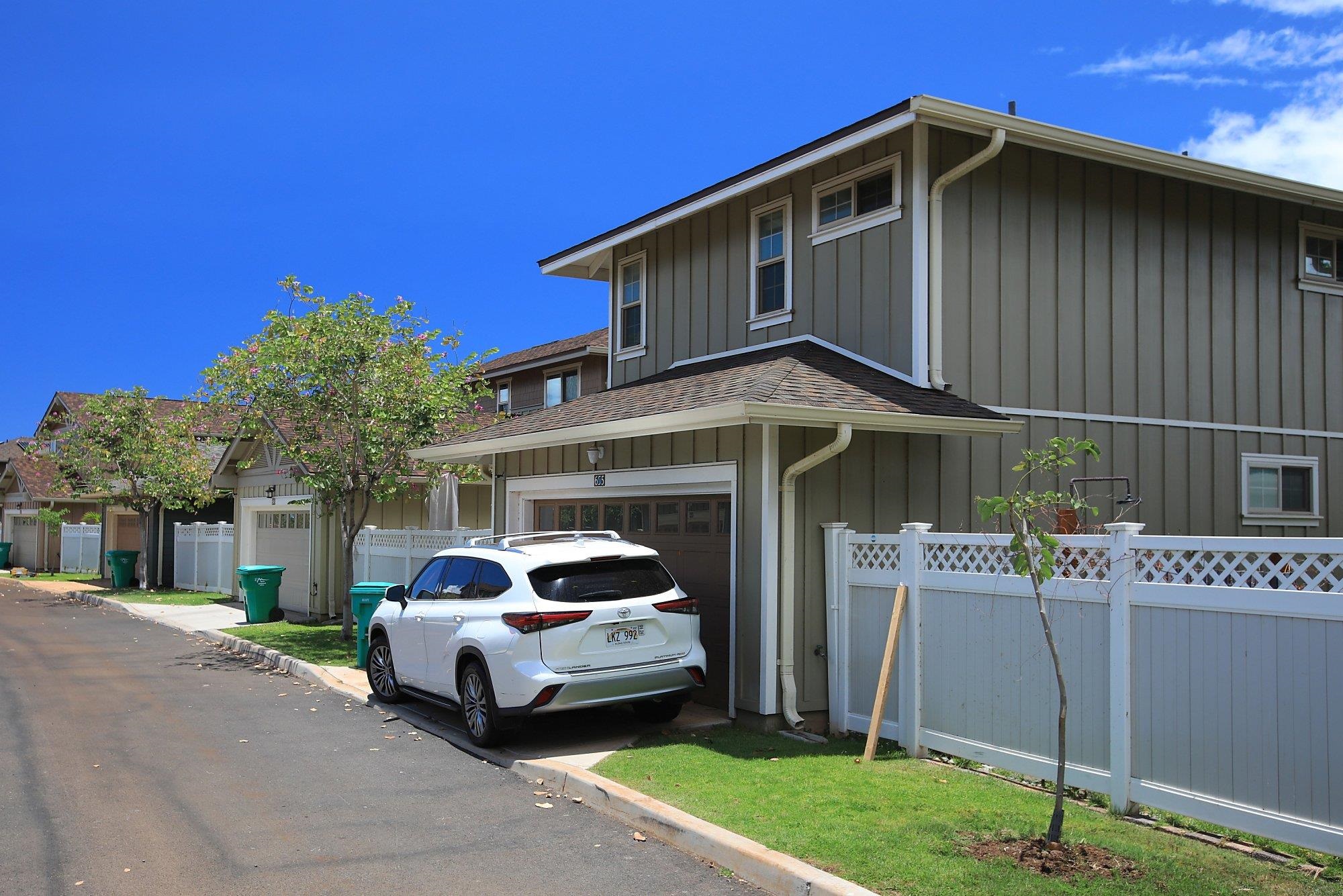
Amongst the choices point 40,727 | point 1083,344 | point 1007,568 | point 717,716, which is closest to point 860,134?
point 1083,344

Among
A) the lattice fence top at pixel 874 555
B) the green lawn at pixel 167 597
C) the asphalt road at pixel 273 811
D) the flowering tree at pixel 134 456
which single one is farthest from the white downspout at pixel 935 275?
the flowering tree at pixel 134 456

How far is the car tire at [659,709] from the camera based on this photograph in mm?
9852

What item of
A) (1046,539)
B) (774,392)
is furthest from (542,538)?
(1046,539)

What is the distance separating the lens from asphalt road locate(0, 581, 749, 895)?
6047mm

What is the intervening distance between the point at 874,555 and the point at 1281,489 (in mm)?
7143

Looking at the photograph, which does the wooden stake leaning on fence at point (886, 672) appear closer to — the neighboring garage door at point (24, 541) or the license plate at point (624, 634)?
the license plate at point (624, 634)

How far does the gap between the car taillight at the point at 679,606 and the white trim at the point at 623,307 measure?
6718 millimetres

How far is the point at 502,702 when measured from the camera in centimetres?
902

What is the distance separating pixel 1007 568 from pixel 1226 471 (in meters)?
6.69

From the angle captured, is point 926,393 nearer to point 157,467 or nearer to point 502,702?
point 502,702

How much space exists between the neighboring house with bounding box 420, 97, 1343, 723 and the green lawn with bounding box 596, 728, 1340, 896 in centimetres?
164

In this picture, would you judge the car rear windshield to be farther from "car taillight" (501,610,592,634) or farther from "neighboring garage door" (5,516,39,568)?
"neighboring garage door" (5,516,39,568)

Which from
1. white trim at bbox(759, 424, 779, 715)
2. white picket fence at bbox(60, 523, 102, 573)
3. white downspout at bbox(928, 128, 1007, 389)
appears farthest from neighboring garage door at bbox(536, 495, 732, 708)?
white picket fence at bbox(60, 523, 102, 573)

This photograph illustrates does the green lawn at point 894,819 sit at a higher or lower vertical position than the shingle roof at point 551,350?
lower
